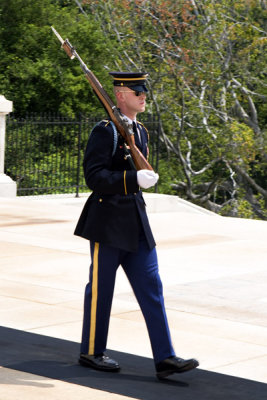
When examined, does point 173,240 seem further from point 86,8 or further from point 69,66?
point 86,8

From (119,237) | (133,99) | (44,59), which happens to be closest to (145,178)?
(119,237)

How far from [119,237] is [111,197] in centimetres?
25

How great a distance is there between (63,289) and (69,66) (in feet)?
48.9

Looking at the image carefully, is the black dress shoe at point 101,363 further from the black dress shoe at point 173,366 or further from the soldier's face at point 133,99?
the soldier's face at point 133,99

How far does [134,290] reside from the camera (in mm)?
5262

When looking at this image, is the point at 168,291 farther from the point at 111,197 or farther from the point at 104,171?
the point at 104,171

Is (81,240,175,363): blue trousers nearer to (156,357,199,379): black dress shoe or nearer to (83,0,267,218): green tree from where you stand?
(156,357,199,379): black dress shoe

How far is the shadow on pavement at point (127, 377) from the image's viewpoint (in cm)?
491

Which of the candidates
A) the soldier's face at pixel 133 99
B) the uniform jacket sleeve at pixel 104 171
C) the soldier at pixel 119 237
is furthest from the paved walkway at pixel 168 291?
the soldier's face at pixel 133 99

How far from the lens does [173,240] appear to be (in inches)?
444

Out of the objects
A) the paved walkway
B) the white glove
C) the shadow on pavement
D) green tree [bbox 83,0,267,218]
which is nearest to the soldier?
the white glove

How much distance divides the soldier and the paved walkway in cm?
43

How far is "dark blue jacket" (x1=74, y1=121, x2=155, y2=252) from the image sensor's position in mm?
5133

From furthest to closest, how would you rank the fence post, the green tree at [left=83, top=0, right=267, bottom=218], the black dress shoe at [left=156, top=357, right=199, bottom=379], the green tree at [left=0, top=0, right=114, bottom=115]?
the green tree at [left=83, top=0, right=267, bottom=218], the green tree at [left=0, top=0, right=114, bottom=115], the fence post, the black dress shoe at [left=156, top=357, right=199, bottom=379]
